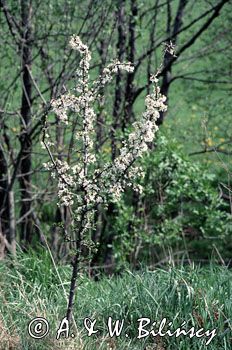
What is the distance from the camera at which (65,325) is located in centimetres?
541

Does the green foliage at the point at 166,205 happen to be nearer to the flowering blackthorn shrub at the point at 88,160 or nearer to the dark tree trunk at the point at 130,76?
the dark tree trunk at the point at 130,76

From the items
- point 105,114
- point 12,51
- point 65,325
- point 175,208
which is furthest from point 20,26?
point 65,325

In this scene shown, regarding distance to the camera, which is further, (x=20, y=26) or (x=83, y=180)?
(x=20, y=26)

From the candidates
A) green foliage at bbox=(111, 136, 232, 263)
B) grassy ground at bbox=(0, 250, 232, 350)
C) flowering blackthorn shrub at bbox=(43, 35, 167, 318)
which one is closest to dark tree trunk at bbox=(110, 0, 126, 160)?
green foliage at bbox=(111, 136, 232, 263)

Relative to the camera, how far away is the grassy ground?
5.31 metres

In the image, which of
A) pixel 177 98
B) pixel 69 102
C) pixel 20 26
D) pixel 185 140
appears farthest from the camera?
pixel 177 98

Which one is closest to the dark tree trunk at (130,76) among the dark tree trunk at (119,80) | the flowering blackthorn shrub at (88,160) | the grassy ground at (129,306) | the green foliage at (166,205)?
the dark tree trunk at (119,80)

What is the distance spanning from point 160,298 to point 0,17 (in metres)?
4.83

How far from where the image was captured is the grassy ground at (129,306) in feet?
17.4

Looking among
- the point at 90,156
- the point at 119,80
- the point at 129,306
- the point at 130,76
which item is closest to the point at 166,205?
the point at 119,80

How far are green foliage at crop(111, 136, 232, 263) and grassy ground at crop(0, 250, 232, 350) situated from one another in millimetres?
2172

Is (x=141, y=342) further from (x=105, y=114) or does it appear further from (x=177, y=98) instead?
(x=177, y=98)

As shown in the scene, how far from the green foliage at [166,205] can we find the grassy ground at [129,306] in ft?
7.13

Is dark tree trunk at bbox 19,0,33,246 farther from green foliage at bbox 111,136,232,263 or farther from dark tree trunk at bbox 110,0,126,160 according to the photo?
green foliage at bbox 111,136,232,263
